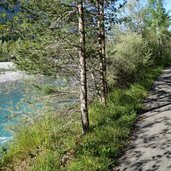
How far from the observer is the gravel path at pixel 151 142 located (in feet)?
23.2

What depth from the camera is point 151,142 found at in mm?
8352

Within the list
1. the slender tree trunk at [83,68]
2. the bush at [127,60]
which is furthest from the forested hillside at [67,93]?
the bush at [127,60]

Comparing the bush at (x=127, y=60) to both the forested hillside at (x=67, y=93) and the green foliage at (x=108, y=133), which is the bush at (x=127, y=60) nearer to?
the forested hillside at (x=67, y=93)

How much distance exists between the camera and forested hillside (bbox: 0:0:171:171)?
800 cm

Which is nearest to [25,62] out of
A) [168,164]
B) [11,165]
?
[11,165]

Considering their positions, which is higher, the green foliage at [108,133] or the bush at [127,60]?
the bush at [127,60]

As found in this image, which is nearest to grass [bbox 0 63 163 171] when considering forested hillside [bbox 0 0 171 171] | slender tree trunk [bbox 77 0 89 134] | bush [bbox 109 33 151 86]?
forested hillside [bbox 0 0 171 171]

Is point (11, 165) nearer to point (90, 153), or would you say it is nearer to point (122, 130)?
point (90, 153)

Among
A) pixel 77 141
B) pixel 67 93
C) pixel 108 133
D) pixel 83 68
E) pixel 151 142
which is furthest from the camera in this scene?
pixel 67 93

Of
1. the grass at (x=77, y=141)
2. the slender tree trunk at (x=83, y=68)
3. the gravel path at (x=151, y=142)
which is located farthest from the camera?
the slender tree trunk at (x=83, y=68)

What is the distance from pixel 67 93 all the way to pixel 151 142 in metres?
4.94

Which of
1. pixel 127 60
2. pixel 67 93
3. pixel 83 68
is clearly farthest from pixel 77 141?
pixel 127 60

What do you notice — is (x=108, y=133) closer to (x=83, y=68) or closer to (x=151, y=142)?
(x=151, y=142)

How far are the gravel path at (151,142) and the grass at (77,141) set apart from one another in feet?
0.85
